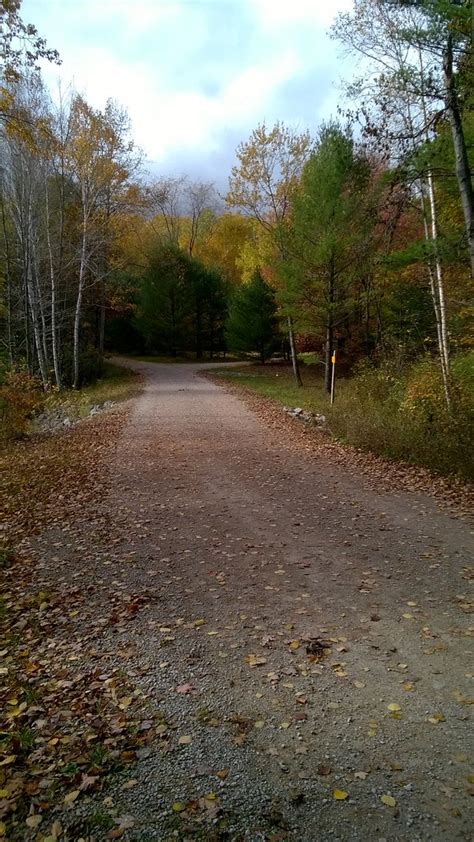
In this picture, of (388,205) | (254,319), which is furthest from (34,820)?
(254,319)

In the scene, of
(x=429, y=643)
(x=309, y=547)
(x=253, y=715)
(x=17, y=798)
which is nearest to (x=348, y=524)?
(x=309, y=547)

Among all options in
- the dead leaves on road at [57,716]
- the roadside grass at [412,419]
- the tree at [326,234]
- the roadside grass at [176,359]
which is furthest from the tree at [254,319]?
the dead leaves on road at [57,716]

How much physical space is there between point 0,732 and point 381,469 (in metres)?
7.16

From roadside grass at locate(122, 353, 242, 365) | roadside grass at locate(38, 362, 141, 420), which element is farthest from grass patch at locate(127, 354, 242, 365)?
roadside grass at locate(38, 362, 141, 420)

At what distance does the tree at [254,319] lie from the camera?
99.3 ft

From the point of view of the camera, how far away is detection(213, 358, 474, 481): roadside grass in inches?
347

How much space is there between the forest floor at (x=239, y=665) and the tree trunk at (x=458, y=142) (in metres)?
4.10

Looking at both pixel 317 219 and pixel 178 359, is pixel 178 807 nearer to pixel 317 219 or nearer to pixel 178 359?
pixel 317 219

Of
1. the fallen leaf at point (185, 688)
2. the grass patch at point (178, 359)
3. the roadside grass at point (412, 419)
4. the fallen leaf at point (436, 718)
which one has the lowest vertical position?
the fallen leaf at point (436, 718)

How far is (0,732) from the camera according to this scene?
322 cm

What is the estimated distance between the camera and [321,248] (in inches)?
698

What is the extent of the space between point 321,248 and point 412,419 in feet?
31.0

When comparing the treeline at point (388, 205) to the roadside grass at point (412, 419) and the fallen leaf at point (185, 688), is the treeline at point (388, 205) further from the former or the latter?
the fallen leaf at point (185, 688)

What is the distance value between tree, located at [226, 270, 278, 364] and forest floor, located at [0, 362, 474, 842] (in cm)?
2365
